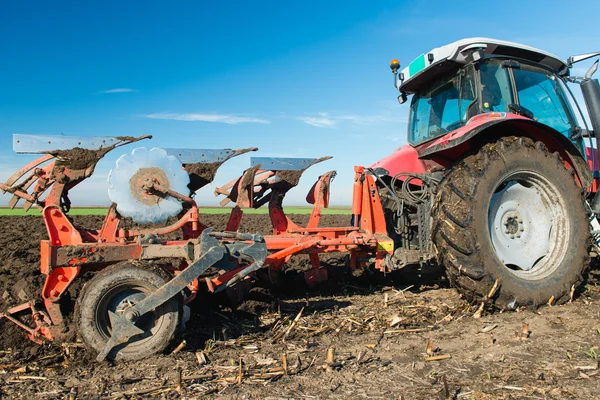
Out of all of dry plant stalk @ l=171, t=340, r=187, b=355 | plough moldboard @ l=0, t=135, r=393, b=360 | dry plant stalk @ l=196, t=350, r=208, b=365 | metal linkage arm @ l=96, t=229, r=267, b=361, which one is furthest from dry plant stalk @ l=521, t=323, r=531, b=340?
dry plant stalk @ l=171, t=340, r=187, b=355

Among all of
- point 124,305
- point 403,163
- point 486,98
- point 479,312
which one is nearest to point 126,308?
point 124,305

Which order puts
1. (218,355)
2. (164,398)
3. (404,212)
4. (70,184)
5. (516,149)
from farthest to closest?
(404,212), (516,149), (70,184), (218,355), (164,398)

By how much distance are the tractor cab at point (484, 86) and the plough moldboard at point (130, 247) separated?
1647 millimetres

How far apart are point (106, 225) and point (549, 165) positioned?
12.5 feet

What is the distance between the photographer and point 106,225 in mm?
3504

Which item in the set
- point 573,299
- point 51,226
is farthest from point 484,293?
point 51,226

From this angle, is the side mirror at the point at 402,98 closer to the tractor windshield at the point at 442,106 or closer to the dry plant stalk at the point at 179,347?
the tractor windshield at the point at 442,106

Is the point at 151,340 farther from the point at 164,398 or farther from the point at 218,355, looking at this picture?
the point at 164,398

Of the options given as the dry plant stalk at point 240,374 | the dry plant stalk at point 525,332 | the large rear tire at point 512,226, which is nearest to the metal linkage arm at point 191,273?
the dry plant stalk at point 240,374

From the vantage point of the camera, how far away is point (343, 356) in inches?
116

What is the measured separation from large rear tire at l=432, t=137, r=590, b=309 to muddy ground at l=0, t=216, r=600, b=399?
0.85 feet

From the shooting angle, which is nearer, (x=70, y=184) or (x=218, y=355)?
(x=218, y=355)

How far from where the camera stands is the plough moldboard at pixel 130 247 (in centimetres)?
304

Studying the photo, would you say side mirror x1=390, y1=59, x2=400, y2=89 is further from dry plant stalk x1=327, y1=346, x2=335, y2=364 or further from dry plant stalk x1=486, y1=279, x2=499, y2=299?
dry plant stalk x1=327, y1=346, x2=335, y2=364
